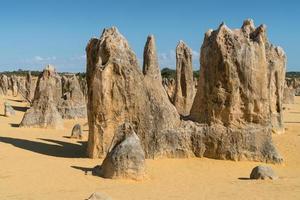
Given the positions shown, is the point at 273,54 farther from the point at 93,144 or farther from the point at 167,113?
the point at 93,144

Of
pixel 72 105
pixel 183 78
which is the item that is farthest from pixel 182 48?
pixel 72 105

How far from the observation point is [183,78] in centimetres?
2230

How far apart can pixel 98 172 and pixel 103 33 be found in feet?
16.0

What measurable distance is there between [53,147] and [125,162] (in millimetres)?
4952

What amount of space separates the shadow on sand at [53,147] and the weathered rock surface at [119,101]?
914mm

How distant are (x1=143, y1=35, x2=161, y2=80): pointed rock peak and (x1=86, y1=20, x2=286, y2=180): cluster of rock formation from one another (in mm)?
3551

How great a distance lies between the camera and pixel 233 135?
14.4 meters

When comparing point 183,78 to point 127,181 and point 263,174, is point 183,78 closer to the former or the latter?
point 263,174

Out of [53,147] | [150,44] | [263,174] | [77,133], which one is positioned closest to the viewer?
[263,174]

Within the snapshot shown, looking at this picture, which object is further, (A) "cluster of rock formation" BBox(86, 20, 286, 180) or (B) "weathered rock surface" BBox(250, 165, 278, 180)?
(A) "cluster of rock formation" BBox(86, 20, 286, 180)

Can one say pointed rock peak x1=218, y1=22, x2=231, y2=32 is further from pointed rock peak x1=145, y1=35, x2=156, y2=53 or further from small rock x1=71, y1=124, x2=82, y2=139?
small rock x1=71, y1=124, x2=82, y2=139

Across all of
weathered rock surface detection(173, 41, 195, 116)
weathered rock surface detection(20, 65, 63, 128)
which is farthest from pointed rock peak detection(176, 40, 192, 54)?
weathered rock surface detection(20, 65, 63, 128)

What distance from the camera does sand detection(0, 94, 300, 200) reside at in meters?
9.73

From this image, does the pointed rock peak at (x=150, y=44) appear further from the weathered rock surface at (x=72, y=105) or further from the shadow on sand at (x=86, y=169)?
the shadow on sand at (x=86, y=169)
